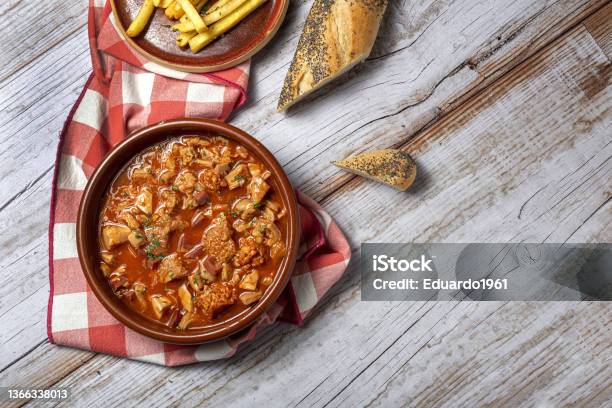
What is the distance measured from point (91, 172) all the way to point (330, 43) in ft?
4.21

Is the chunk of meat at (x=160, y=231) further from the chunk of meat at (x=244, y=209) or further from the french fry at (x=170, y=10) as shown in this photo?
the french fry at (x=170, y=10)

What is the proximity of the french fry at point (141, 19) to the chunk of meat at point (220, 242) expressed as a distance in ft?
3.27

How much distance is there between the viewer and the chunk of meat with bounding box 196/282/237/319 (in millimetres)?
2553

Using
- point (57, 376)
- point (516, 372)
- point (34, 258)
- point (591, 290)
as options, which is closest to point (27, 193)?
point (34, 258)

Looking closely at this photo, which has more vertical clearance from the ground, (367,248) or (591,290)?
(367,248)

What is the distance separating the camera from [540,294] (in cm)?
301

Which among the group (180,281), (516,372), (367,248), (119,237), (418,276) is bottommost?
(516,372)

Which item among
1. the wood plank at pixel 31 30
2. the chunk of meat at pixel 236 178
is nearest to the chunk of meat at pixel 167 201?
the chunk of meat at pixel 236 178

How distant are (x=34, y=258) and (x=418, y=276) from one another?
1873mm

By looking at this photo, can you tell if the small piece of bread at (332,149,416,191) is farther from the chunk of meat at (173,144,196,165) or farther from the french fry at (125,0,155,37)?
the french fry at (125,0,155,37)

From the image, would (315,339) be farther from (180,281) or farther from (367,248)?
(180,281)

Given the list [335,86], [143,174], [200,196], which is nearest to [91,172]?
[143,174]

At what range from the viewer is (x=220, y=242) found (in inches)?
101

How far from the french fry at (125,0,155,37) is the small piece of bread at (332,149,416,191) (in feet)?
3.71
